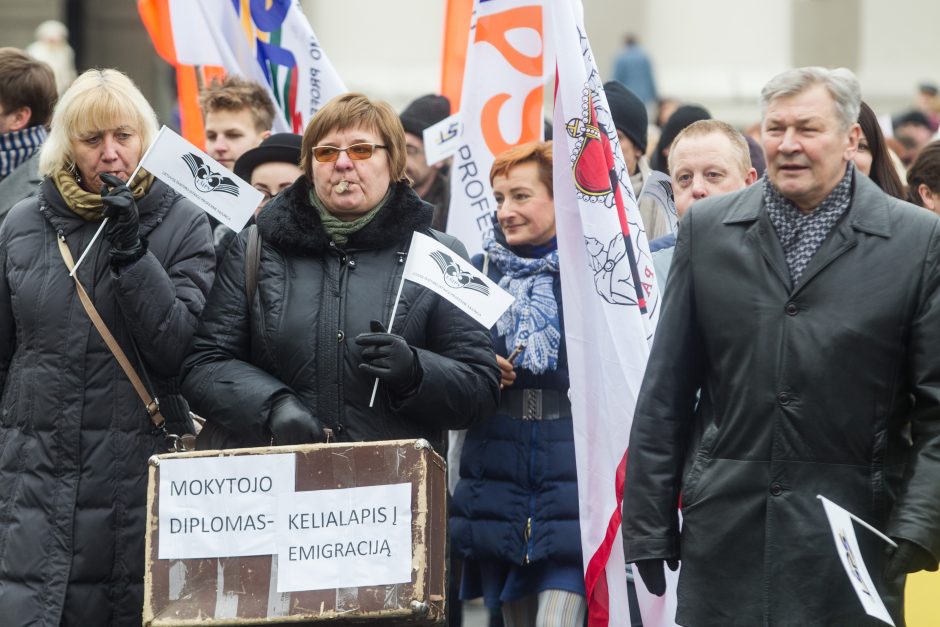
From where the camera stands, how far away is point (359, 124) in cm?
557

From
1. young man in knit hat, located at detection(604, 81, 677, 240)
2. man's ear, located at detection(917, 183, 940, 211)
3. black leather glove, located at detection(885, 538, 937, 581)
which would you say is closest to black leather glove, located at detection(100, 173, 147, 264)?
young man in knit hat, located at detection(604, 81, 677, 240)

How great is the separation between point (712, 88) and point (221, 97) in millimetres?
11074

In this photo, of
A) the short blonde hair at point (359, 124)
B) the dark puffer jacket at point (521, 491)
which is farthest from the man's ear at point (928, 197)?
the short blonde hair at point (359, 124)

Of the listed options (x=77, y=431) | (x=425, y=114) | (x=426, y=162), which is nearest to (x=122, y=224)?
(x=77, y=431)

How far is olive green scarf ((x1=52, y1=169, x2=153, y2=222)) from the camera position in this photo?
560cm

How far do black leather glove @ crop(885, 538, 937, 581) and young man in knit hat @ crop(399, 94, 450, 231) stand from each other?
13.5 ft

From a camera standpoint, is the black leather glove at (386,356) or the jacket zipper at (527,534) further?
the jacket zipper at (527,534)

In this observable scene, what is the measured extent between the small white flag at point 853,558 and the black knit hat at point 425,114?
4.50m

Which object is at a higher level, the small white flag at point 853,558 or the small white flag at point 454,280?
the small white flag at point 454,280

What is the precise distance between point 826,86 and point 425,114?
4294mm

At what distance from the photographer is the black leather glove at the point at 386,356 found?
5176 millimetres

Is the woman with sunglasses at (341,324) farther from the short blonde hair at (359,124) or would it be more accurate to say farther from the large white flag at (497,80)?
the large white flag at (497,80)

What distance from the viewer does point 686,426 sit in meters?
4.94

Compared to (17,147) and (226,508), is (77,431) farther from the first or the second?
(17,147)
